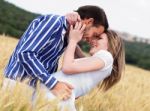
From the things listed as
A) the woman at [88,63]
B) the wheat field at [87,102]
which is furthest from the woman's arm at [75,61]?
the wheat field at [87,102]

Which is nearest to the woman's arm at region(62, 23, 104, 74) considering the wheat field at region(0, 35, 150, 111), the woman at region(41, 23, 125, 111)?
the woman at region(41, 23, 125, 111)

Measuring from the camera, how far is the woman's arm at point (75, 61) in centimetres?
327

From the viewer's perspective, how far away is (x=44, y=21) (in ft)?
10.7

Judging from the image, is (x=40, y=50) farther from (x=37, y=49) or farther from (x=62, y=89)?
(x=62, y=89)

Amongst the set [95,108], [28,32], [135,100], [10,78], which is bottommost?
[135,100]

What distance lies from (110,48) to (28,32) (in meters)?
0.56

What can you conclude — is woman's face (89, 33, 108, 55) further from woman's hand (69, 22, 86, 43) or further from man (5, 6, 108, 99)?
woman's hand (69, 22, 86, 43)

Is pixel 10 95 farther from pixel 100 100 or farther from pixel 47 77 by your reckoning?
pixel 100 100

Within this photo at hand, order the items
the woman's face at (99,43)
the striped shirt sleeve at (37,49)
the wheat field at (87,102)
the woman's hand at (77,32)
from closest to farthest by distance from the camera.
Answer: the wheat field at (87,102) → the striped shirt sleeve at (37,49) → the woman's hand at (77,32) → the woman's face at (99,43)

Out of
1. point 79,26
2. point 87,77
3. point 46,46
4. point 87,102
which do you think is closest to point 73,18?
point 79,26

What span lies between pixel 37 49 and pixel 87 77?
39cm

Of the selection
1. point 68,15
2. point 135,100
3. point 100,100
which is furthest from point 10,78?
point 135,100

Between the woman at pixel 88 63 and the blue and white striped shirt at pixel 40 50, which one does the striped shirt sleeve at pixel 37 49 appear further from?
the woman at pixel 88 63

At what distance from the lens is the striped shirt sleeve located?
320 cm
